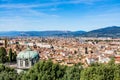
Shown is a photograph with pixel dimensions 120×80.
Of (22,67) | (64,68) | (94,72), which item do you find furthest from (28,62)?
(94,72)

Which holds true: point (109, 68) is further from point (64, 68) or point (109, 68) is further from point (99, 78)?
point (64, 68)

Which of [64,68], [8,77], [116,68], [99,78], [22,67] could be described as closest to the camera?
[99,78]

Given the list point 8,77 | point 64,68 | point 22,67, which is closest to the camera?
point 8,77

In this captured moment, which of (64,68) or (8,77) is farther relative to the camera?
(64,68)

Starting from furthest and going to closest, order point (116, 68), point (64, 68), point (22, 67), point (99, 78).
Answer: point (22, 67)
point (64, 68)
point (116, 68)
point (99, 78)

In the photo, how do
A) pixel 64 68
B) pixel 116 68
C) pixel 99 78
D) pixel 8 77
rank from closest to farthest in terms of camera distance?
pixel 99 78 → pixel 116 68 → pixel 8 77 → pixel 64 68

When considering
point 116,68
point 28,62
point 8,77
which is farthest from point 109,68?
point 28,62

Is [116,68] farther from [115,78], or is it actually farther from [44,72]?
[44,72]

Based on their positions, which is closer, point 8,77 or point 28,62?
point 8,77
